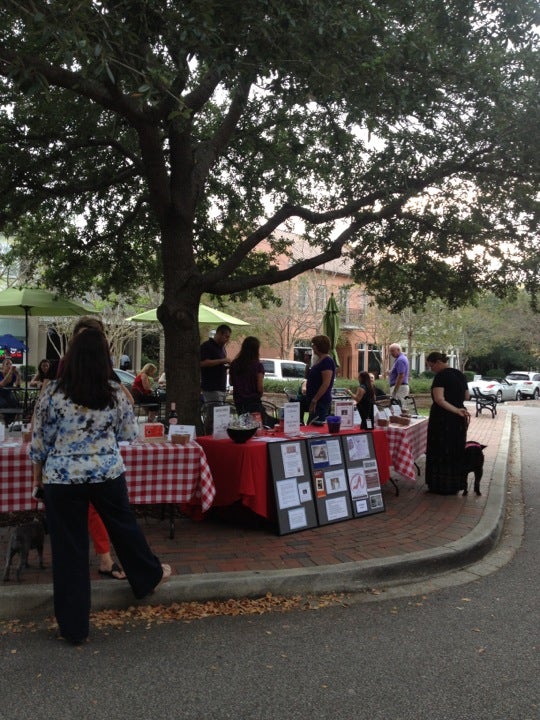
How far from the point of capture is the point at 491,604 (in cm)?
467

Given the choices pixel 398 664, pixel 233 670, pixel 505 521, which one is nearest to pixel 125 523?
pixel 233 670

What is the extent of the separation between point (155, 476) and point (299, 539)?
4.59ft

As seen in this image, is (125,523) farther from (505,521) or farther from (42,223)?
(42,223)

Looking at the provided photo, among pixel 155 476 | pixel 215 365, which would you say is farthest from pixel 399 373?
pixel 155 476

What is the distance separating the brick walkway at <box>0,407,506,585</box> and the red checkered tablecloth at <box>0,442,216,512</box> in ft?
1.35

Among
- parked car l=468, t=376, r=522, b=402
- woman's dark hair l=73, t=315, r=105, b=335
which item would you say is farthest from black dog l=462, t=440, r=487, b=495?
parked car l=468, t=376, r=522, b=402

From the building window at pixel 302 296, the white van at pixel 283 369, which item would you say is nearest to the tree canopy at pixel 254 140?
the white van at pixel 283 369

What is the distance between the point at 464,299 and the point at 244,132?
14.6ft

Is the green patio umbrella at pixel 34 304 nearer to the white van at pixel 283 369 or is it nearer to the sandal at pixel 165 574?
the sandal at pixel 165 574

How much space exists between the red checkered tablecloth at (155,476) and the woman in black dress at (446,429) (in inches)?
131

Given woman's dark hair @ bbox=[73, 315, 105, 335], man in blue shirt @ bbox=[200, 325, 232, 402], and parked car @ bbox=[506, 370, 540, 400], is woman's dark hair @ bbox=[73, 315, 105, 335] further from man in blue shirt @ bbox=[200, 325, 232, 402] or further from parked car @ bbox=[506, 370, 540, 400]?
parked car @ bbox=[506, 370, 540, 400]

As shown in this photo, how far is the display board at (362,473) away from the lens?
21.8 ft

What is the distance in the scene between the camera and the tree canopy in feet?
18.4

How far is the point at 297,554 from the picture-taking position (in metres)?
5.33
